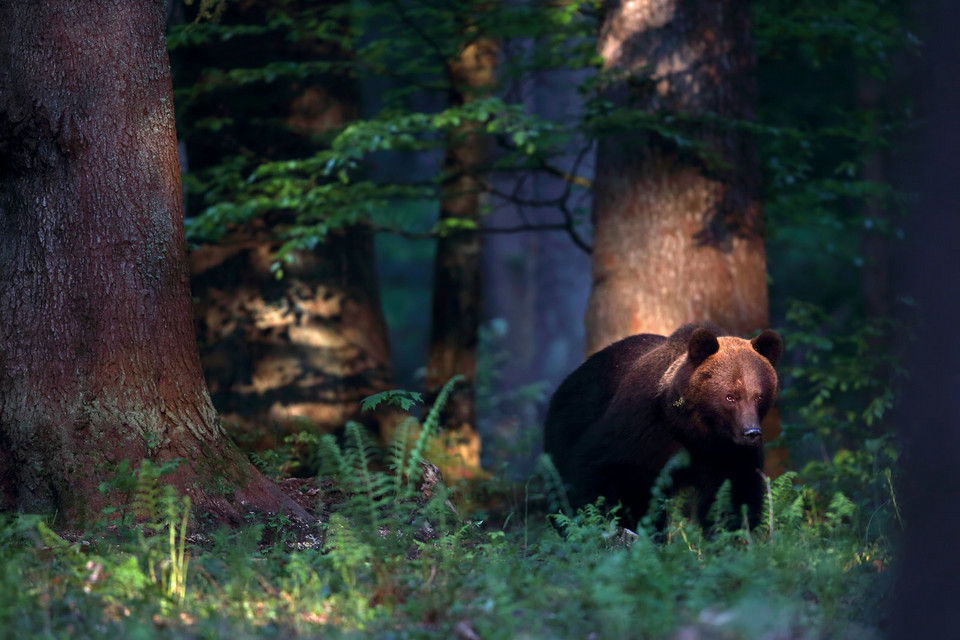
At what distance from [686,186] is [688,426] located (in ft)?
9.55

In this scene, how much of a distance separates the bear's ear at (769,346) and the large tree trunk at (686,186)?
5.81 feet

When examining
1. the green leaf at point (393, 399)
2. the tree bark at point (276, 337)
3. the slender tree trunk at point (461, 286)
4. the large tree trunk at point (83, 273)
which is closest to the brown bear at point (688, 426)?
the green leaf at point (393, 399)

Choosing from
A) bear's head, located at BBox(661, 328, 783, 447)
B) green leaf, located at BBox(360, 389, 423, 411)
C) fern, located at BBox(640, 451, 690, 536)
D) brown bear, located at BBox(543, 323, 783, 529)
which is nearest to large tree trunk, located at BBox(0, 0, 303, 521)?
green leaf, located at BBox(360, 389, 423, 411)

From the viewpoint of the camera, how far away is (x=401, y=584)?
466 cm

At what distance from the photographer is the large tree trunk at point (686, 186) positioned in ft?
31.2

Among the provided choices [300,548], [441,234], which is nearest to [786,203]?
[441,234]

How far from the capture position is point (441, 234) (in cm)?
1149

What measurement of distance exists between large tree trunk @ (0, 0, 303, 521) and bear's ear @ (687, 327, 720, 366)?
136 inches

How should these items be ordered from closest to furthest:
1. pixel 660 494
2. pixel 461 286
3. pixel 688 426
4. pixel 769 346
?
pixel 660 494 < pixel 688 426 < pixel 769 346 < pixel 461 286

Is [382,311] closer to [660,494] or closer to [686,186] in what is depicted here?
[686,186]

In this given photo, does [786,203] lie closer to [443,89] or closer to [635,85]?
[635,85]

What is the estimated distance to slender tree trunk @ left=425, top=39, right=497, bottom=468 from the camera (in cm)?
1213

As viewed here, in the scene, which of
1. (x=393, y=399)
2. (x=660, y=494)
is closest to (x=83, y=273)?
(x=393, y=399)

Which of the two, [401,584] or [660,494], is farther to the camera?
[660,494]
